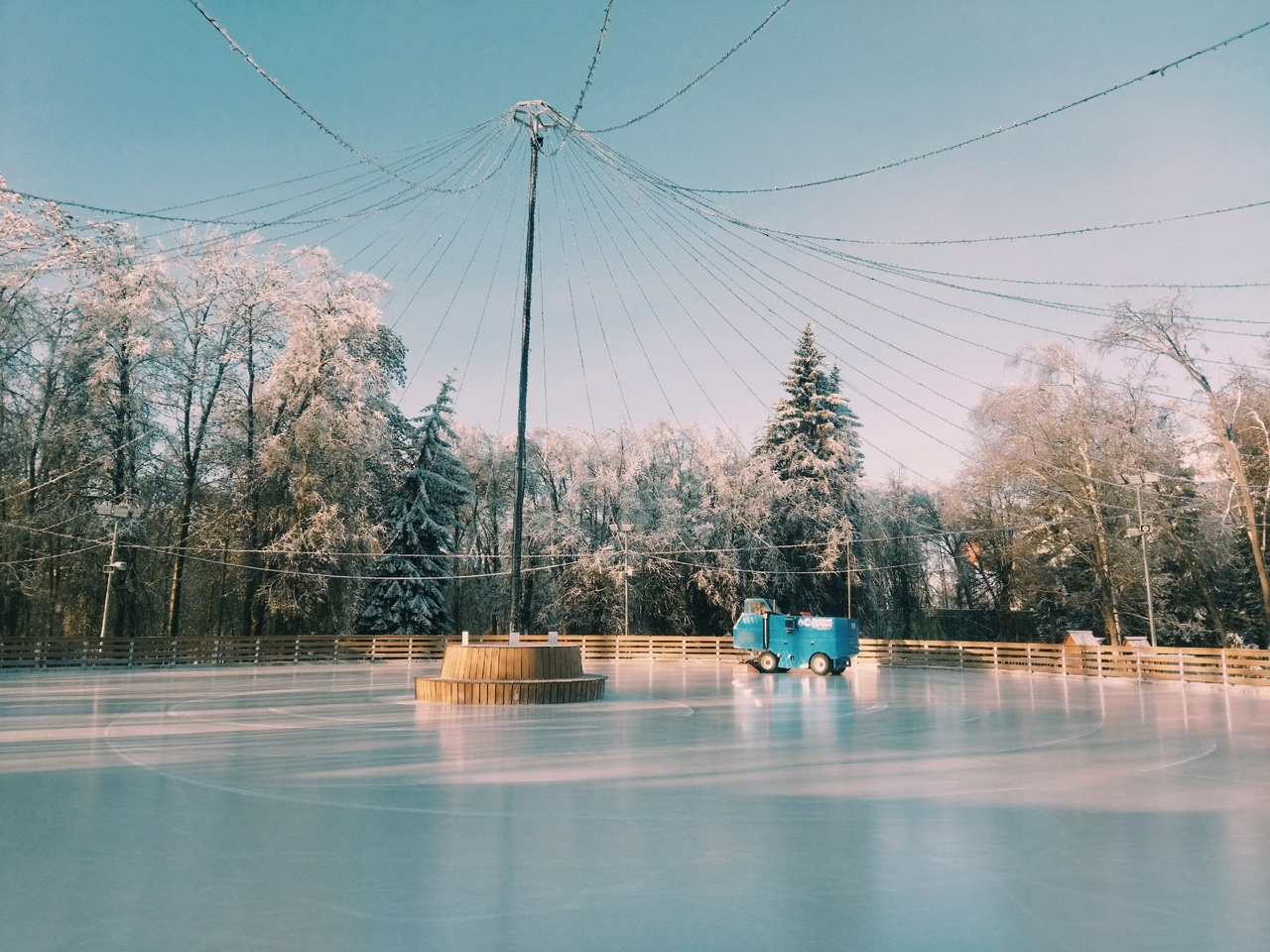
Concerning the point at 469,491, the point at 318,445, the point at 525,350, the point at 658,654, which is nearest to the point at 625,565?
the point at 658,654

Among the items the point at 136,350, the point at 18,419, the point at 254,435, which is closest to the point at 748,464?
the point at 254,435

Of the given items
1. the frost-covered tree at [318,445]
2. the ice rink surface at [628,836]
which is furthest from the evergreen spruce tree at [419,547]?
the ice rink surface at [628,836]

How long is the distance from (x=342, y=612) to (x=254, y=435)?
7.30 meters

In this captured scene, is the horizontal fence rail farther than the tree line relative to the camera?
No

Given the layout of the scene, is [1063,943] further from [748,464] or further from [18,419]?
[748,464]

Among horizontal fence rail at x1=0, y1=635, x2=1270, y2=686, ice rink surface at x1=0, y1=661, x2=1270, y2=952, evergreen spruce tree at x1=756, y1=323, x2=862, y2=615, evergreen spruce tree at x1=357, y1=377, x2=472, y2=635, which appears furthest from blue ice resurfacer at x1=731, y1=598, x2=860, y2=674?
evergreen spruce tree at x1=357, y1=377, x2=472, y2=635

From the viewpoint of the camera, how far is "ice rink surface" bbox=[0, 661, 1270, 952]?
3988 mm

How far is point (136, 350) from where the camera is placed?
27.4 metres

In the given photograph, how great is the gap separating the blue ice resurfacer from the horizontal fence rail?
14.8 ft

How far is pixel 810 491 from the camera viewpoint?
1444 inches

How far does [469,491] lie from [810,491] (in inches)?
563

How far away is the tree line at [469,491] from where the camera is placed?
88.1 feet

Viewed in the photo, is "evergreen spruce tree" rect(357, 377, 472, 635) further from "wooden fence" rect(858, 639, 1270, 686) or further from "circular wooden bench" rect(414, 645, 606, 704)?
"circular wooden bench" rect(414, 645, 606, 704)

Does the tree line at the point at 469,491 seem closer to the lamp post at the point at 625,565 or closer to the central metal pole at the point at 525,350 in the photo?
the lamp post at the point at 625,565
